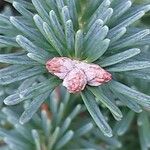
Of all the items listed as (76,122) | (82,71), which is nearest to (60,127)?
(76,122)

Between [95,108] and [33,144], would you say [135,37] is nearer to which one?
[95,108]

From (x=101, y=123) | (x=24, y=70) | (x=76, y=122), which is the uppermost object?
(x=24, y=70)

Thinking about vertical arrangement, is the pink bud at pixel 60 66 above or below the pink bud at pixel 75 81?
above
